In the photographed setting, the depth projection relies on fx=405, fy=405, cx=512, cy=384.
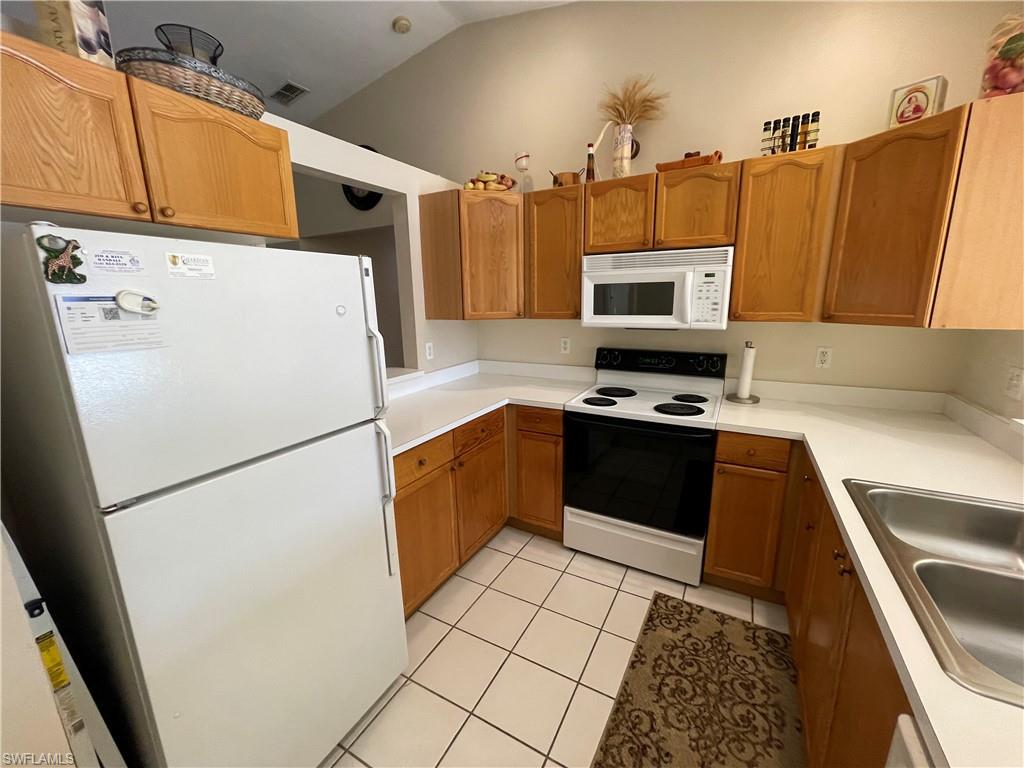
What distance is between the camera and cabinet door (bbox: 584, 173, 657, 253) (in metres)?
2.11

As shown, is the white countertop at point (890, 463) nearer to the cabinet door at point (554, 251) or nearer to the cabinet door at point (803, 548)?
the cabinet door at point (803, 548)

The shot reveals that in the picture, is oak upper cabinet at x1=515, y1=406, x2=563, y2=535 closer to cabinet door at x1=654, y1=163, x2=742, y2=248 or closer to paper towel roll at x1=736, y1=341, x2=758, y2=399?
paper towel roll at x1=736, y1=341, x2=758, y2=399

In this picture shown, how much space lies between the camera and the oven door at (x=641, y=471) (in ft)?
6.51

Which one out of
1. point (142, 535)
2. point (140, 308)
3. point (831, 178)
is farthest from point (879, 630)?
point (831, 178)

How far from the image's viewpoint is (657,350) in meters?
2.51

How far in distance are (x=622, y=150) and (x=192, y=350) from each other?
220 cm

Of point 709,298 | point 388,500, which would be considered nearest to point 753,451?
point 709,298

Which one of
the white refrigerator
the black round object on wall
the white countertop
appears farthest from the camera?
the black round object on wall

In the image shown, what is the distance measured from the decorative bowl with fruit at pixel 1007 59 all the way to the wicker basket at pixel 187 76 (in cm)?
241

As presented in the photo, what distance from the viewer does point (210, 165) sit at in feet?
3.82

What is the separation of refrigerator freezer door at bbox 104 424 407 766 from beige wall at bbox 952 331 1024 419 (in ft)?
7.89

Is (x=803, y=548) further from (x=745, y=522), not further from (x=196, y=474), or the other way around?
(x=196, y=474)

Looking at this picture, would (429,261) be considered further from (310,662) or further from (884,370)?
(884,370)

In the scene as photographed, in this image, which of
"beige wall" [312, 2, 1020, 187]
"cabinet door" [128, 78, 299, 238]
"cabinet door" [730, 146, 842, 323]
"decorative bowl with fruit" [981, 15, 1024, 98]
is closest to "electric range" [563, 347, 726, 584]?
"cabinet door" [730, 146, 842, 323]
